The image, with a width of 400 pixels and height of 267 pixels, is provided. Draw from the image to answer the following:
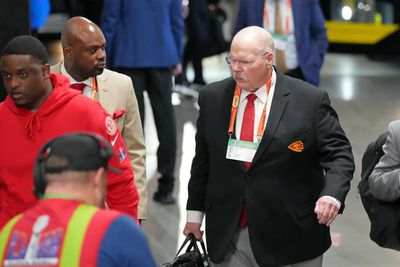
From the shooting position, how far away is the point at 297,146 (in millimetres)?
5262

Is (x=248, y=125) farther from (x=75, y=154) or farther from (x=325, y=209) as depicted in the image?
(x=75, y=154)

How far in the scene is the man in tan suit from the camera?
5.70 meters

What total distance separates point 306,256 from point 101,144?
2132mm

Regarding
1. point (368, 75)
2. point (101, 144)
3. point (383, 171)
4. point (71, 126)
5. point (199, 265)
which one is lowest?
point (368, 75)

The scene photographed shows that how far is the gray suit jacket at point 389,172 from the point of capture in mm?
5406

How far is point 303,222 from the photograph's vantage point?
5.38 m

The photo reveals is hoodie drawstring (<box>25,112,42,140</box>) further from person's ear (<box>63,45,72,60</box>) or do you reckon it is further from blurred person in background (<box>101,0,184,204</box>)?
blurred person in background (<box>101,0,184,204</box>)

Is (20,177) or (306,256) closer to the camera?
(20,177)

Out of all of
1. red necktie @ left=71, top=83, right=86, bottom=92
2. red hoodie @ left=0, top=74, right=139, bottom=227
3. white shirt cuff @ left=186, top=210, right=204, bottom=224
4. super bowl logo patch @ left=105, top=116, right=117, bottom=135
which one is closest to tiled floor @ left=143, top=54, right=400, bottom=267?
white shirt cuff @ left=186, top=210, right=204, bottom=224

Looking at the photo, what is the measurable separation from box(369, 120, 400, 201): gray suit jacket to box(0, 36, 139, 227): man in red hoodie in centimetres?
152

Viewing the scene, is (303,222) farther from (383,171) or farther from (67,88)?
(67,88)

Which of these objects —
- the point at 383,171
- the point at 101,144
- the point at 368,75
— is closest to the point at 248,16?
the point at 383,171

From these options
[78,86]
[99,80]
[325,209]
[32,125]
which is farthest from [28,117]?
[325,209]

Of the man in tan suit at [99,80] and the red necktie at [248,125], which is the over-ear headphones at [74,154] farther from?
the man in tan suit at [99,80]
